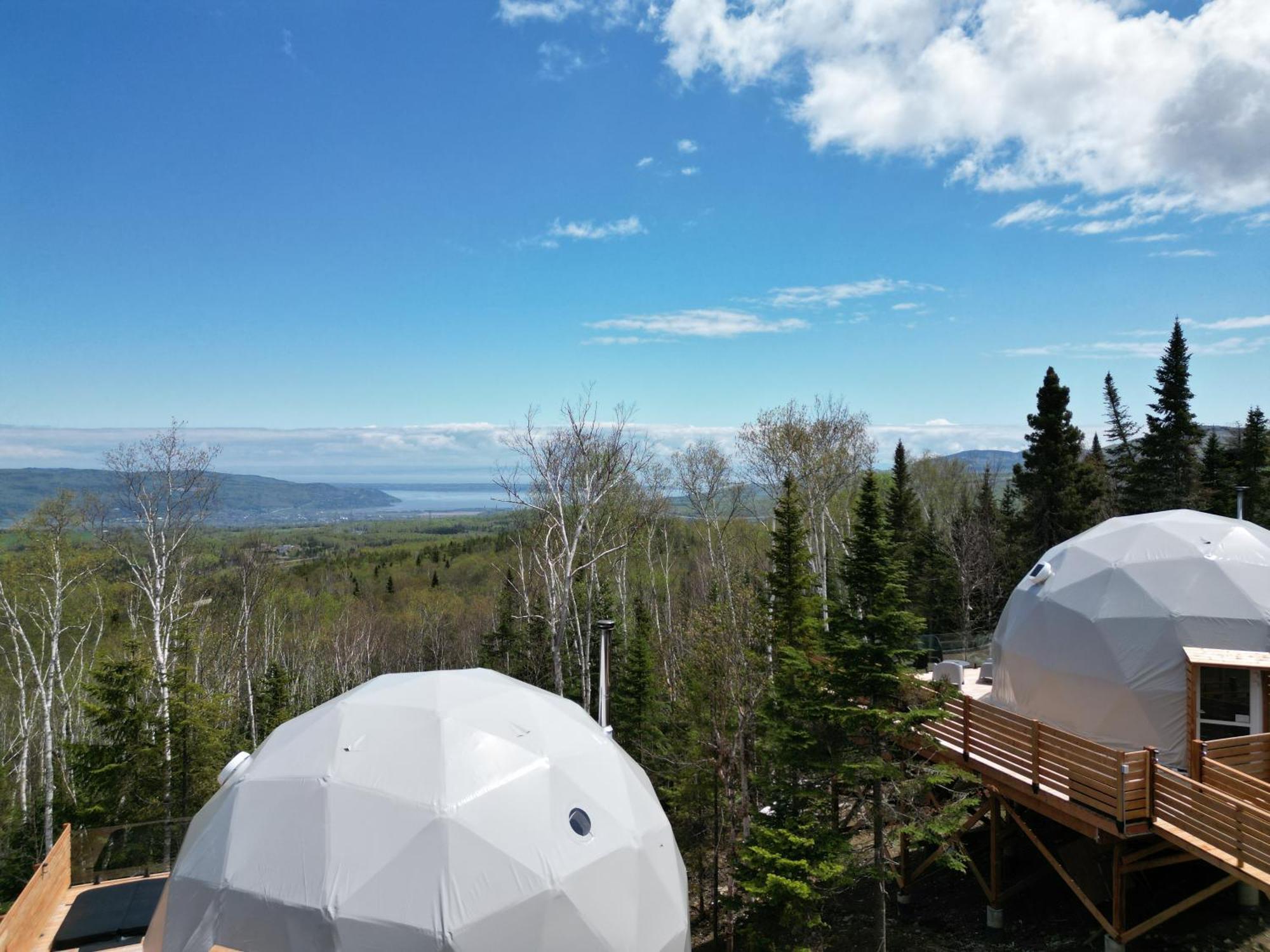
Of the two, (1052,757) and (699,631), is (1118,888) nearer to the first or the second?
(1052,757)

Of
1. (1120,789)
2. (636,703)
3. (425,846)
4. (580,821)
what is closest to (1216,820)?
(1120,789)

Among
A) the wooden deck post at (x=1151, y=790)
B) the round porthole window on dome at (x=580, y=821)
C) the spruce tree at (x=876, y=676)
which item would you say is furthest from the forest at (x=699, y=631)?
the round porthole window on dome at (x=580, y=821)

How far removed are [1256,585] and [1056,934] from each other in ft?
24.1

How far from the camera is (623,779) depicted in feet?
30.2

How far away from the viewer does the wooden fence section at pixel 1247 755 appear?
11.3 meters

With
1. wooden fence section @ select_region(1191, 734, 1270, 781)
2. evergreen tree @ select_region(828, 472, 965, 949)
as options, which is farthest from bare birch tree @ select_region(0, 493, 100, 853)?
wooden fence section @ select_region(1191, 734, 1270, 781)

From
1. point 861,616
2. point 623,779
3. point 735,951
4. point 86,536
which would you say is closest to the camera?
point 623,779

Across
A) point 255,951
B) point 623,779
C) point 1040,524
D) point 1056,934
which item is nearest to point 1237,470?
point 1040,524

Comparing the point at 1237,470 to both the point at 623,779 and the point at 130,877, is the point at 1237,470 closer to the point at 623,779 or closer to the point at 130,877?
the point at 623,779

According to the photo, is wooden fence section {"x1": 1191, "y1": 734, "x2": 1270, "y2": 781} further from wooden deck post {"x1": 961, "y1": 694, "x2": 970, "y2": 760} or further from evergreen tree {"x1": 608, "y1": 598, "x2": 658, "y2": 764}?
evergreen tree {"x1": 608, "y1": 598, "x2": 658, "y2": 764}

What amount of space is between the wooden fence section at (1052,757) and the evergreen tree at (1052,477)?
2313 centimetres

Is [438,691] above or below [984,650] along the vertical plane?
above

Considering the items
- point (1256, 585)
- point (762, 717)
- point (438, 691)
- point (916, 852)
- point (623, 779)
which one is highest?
point (1256, 585)

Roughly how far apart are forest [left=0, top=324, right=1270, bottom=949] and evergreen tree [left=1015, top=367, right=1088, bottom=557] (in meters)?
0.13
